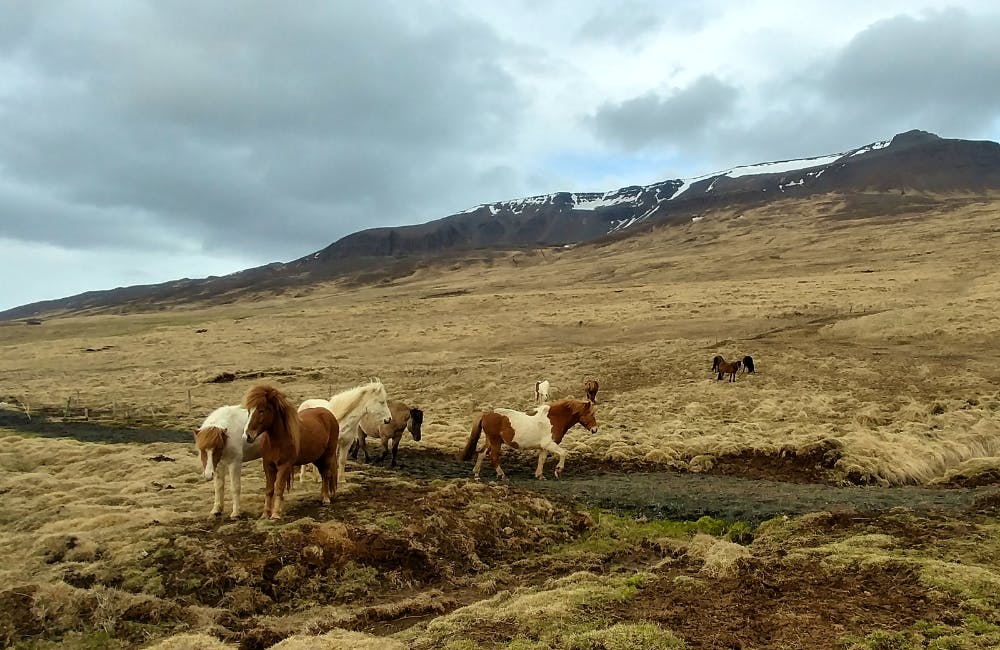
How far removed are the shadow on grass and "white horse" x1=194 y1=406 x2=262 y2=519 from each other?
1463cm

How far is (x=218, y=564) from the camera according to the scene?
30.8 ft

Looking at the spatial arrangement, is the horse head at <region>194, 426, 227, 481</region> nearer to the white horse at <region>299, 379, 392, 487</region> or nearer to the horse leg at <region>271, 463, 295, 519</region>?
the horse leg at <region>271, 463, 295, 519</region>

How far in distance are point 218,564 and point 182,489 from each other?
5.08m

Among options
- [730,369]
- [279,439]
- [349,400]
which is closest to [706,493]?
[349,400]

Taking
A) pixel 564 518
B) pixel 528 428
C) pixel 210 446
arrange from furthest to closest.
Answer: pixel 528 428, pixel 564 518, pixel 210 446

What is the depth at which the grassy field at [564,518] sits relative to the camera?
732cm

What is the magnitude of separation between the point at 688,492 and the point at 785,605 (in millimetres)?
7793

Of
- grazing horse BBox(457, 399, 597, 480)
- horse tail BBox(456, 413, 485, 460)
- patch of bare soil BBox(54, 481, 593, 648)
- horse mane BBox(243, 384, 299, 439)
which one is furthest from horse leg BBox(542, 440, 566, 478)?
horse mane BBox(243, 384, 299, 439)

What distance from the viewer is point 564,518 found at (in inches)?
493

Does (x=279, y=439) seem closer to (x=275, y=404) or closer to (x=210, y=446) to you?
(x=275, y=404)

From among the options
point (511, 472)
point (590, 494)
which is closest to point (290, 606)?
point (590, 494)

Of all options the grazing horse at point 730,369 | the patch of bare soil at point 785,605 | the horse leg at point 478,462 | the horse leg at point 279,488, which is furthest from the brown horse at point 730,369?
the horse leg at point 279,488

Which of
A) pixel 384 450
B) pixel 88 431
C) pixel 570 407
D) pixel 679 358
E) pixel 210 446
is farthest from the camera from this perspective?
pixel 679 358

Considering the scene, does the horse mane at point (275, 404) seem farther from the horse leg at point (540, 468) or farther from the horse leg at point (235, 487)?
the horse leg at point (540, 468)
